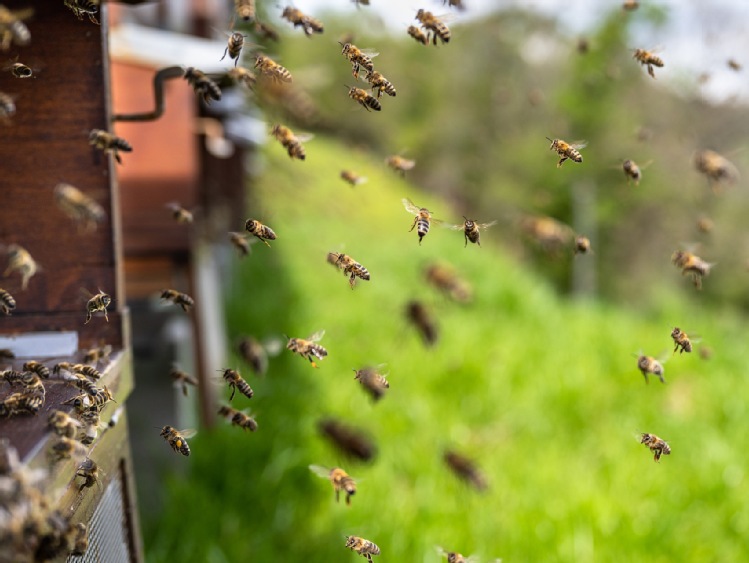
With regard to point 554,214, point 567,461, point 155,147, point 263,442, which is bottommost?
point 554,214

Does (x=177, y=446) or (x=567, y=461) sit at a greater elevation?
(x=177, y=446)

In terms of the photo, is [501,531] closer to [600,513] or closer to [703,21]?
[600,513]

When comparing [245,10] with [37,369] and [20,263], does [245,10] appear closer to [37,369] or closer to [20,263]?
[20,263]

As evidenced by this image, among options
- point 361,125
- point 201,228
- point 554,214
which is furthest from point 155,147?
point 361,125

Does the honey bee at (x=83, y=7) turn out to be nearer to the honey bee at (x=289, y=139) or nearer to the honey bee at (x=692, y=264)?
the honey bee at (x=289, y=139)

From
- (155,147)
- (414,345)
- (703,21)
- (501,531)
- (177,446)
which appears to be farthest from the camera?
(703,21)

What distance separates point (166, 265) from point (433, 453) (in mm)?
2659

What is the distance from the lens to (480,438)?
23.2 ft

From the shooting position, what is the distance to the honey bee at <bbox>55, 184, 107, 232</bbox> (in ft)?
5.79

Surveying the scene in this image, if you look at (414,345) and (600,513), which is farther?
(414,345)

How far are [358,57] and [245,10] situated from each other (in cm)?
32

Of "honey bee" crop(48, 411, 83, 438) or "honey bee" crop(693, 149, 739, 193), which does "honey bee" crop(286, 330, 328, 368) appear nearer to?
"honey bee" crop(48, 411, 83, 438)

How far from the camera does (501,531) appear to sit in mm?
5066

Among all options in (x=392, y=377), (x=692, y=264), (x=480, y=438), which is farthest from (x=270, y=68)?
(x=392, y=377)
